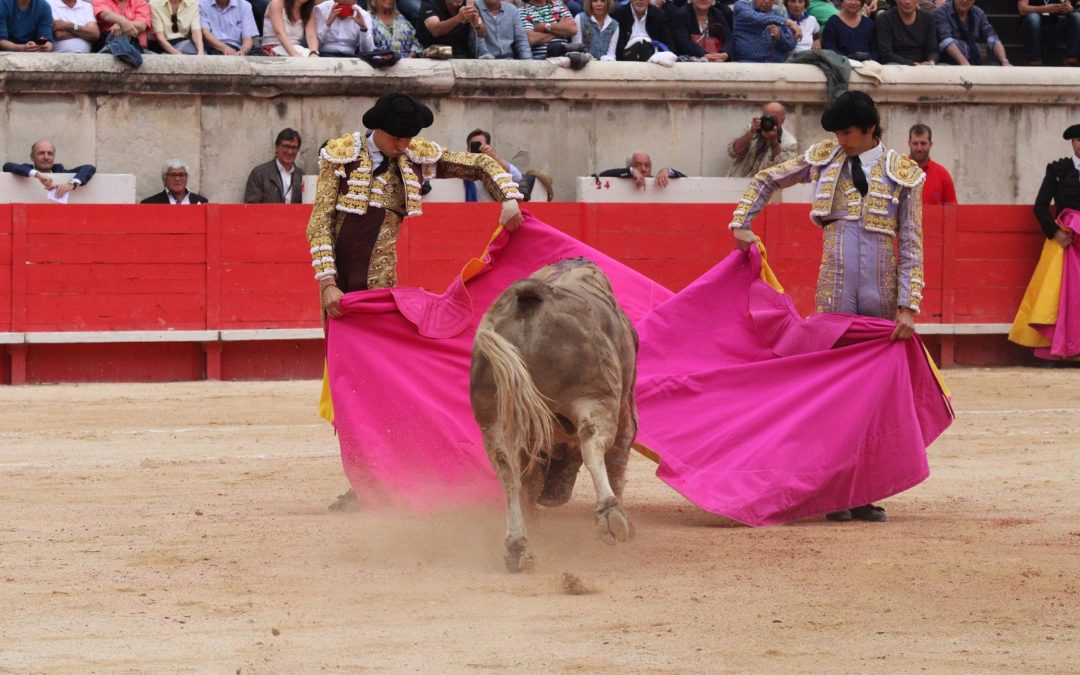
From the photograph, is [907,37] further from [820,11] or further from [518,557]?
[518,557]

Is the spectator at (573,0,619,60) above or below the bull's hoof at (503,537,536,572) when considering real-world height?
above

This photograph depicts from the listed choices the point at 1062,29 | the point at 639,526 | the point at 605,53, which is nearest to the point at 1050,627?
the point at 639,526

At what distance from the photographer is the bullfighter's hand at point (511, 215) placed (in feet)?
17.6

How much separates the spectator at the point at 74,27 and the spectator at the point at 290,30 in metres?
1.09

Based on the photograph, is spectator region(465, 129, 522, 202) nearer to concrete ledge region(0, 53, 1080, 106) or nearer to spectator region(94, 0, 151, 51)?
concrete ledge region(0, 53, 1080, 106)

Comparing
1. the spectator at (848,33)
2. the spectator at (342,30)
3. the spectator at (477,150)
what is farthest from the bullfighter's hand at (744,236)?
the spectator at (848,33)

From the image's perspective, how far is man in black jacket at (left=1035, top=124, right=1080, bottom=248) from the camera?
10.4 metres

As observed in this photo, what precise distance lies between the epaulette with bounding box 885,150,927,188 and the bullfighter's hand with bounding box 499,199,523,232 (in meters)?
1.22

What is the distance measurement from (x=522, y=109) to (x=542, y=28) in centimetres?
64

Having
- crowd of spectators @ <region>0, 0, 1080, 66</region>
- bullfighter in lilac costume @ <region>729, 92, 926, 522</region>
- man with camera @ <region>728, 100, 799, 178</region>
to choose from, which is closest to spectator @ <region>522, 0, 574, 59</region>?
crowd of spectators @ <region>0, 0, 1080, 66</region>

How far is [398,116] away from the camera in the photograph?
5.29 meters

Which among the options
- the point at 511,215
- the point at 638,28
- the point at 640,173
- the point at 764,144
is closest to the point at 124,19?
the point at 640,173

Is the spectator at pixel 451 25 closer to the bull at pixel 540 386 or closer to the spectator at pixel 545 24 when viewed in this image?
the spectator at pixel 545 24

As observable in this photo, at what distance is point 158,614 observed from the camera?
12.7ft
